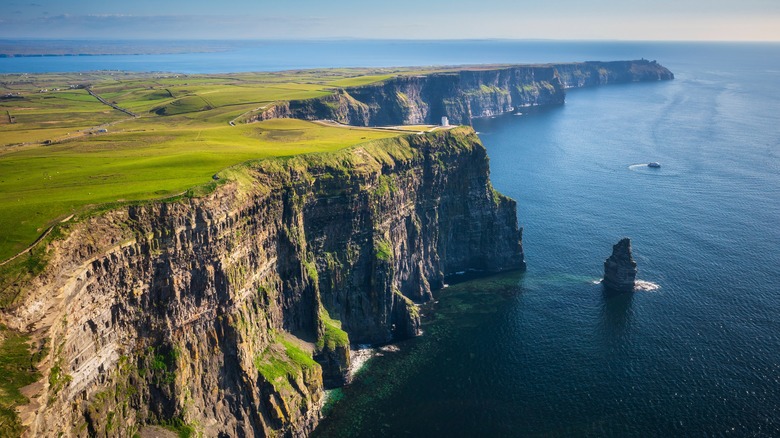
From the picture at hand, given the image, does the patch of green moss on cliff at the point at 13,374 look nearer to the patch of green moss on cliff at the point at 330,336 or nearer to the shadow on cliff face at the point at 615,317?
the patch of green moss on cliff at the point at 330,336

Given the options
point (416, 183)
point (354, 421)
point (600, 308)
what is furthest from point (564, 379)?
point (416, 183)

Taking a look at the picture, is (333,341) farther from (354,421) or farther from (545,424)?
(545,424)

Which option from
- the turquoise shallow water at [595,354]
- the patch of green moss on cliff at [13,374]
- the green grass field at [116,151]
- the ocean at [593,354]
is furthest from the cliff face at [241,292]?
the ocean at [593,354]

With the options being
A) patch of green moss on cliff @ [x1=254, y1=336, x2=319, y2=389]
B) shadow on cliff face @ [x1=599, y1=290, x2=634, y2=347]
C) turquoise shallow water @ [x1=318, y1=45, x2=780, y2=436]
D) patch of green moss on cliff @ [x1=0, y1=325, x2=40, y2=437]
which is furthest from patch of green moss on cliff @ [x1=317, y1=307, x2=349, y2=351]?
shadow on cliff face @ [x1=599, y1=290, x2=634, y2=347]

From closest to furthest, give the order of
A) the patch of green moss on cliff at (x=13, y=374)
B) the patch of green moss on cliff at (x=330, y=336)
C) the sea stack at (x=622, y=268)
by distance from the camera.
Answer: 1. the patch of green moss on cliff at (x=13, y=374)
2. the patch of green moss on cliff at (x=330, y=336)
3. the sea stack at (x=622, y=268)

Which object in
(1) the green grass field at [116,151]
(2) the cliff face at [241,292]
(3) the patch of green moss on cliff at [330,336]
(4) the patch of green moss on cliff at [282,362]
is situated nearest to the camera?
(2) the cliff face at [241,292]

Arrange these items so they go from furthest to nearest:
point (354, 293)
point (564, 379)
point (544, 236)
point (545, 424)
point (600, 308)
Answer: point (544, 236), point (600, 308), point (354, 293), point (564, 379), point (545, 424)

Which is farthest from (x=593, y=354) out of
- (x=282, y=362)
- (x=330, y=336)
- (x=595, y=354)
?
(x=282, y=362)
